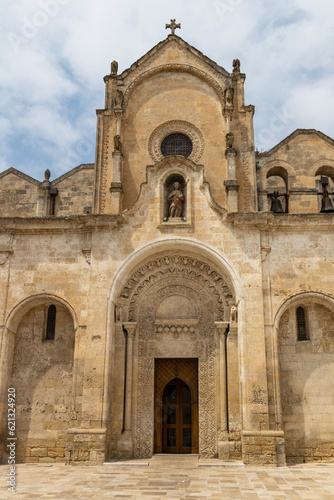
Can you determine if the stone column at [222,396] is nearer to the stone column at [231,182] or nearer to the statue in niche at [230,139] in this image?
the stone column at [231,182]

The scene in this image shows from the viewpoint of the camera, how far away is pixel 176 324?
14789 mm

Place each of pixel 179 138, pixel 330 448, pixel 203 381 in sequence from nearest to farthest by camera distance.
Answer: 1. pixel 330 448
2. pixel 203 381
3. pixel 179 138

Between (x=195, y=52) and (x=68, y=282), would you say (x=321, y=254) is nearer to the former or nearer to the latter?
(x=68, y=282)

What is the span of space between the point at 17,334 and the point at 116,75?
1005 centimetres

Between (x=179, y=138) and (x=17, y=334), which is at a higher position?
(x=179, y=138)

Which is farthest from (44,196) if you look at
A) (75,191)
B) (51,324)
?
(51,324)

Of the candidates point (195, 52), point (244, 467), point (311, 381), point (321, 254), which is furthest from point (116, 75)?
point (244, 467)

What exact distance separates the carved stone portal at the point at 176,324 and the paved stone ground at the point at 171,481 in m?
1.24

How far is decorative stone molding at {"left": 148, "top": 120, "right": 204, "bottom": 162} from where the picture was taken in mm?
17109

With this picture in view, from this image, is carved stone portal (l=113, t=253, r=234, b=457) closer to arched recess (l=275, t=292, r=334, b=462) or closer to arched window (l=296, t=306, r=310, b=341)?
arched recess (l=275, t=292, r=334, b=462)

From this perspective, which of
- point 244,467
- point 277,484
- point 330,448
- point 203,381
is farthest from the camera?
point 203,381

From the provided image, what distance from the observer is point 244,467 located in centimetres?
1222

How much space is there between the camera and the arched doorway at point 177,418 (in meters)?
14.2

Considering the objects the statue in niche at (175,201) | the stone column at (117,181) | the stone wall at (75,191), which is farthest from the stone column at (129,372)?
the stone wall at (75,191)
